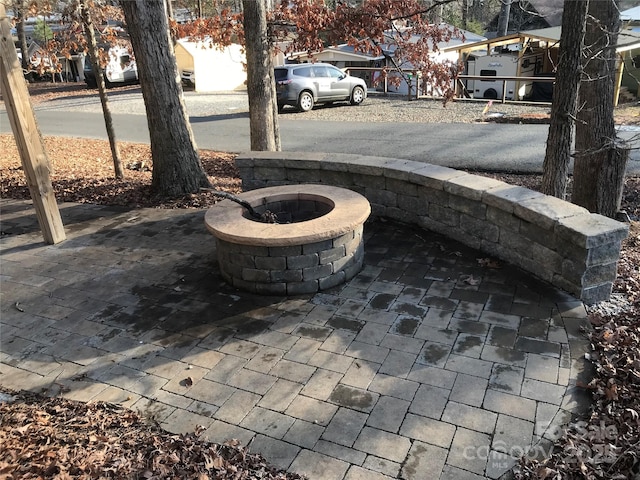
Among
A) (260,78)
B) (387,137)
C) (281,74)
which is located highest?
(260,78)

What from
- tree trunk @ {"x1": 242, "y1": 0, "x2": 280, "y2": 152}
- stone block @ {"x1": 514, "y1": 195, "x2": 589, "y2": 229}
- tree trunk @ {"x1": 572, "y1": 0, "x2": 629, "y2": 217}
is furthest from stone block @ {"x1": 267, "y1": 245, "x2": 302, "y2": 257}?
tree trunk @ {"x1": 242, "y1": 0, "x2": 280, "y2": 152}

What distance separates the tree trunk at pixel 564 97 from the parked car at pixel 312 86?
44.2 feet

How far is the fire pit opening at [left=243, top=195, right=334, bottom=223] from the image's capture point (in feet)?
18.3

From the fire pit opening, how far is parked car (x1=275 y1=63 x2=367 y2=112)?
12844 millimetres

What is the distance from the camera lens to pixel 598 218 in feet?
13.7

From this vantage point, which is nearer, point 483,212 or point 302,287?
point 302,287

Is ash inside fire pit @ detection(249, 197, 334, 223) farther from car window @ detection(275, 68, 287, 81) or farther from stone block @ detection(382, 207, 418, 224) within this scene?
car window @ detection(275, 68, 287, 81)

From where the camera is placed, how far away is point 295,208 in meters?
5.75

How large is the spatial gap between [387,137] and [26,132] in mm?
9340

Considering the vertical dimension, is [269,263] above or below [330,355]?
above

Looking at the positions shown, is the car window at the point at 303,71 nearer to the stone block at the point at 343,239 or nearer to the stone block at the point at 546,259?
the stone block at the point at 343,239

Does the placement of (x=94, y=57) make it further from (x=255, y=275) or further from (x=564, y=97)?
(x=564, y=97)

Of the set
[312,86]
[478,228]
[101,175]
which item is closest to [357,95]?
[312,86]

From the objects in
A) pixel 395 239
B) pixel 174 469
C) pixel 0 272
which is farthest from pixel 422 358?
pixel 0 272
